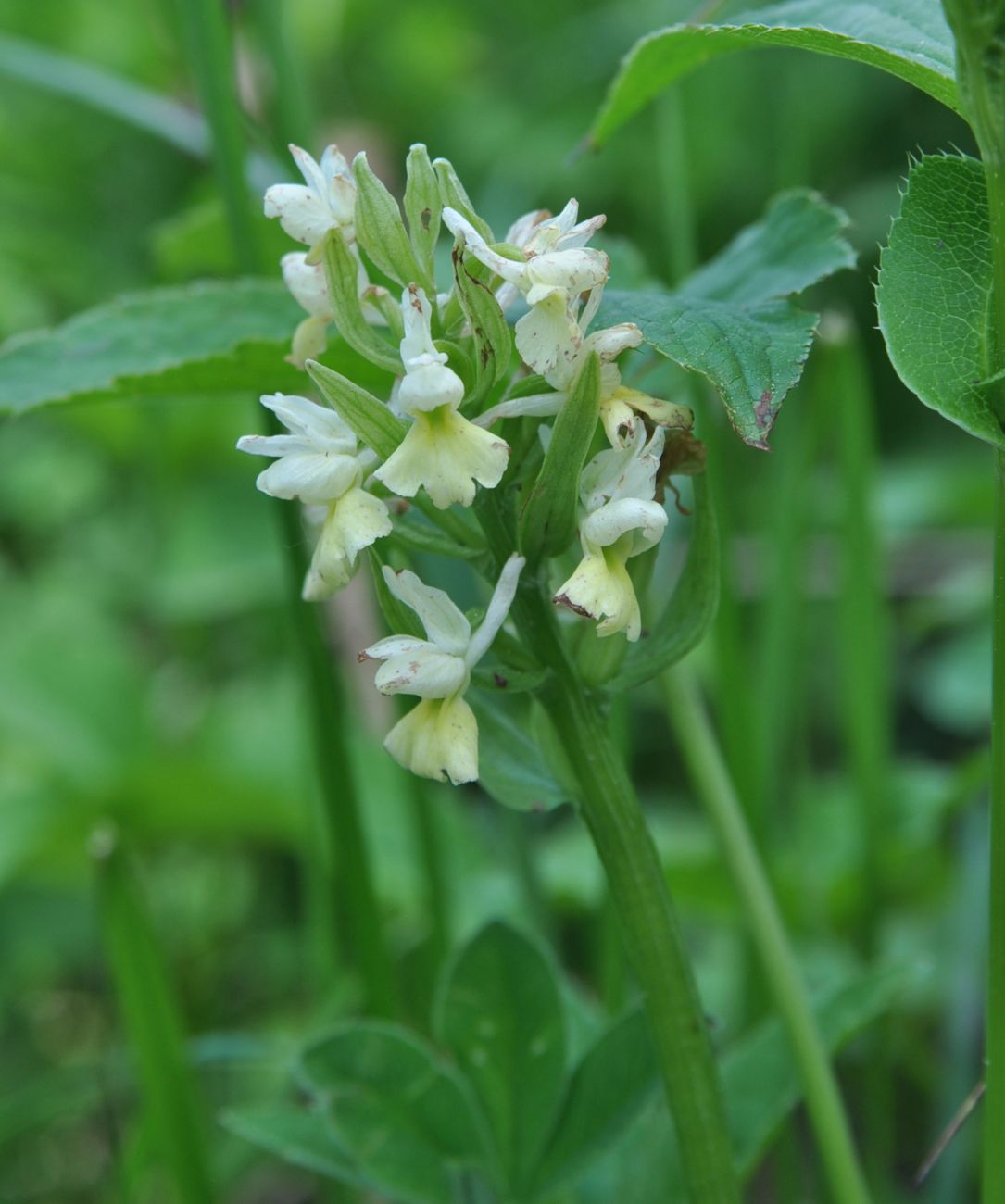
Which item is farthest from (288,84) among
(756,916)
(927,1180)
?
(927,1180)

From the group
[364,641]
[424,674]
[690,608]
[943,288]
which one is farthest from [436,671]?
[364,641]

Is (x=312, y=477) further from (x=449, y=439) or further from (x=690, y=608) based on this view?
(x=690, y=608)

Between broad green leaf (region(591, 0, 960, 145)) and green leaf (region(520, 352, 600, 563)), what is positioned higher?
broad green leaf (region(591, 0, 960, 145))

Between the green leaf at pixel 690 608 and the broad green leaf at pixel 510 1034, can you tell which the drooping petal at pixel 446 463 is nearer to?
the green leaf at pixel 690 608

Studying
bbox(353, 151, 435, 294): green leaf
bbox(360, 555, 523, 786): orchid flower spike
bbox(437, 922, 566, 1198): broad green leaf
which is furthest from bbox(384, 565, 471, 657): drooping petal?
bbox(437, 922, 566, 1198): broad green leaf

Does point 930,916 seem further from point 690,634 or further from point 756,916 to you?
point 690,634

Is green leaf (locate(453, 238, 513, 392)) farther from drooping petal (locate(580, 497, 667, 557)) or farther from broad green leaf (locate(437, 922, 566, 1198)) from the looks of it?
broad green leaf (locate(437, 922, 566, 1198))
